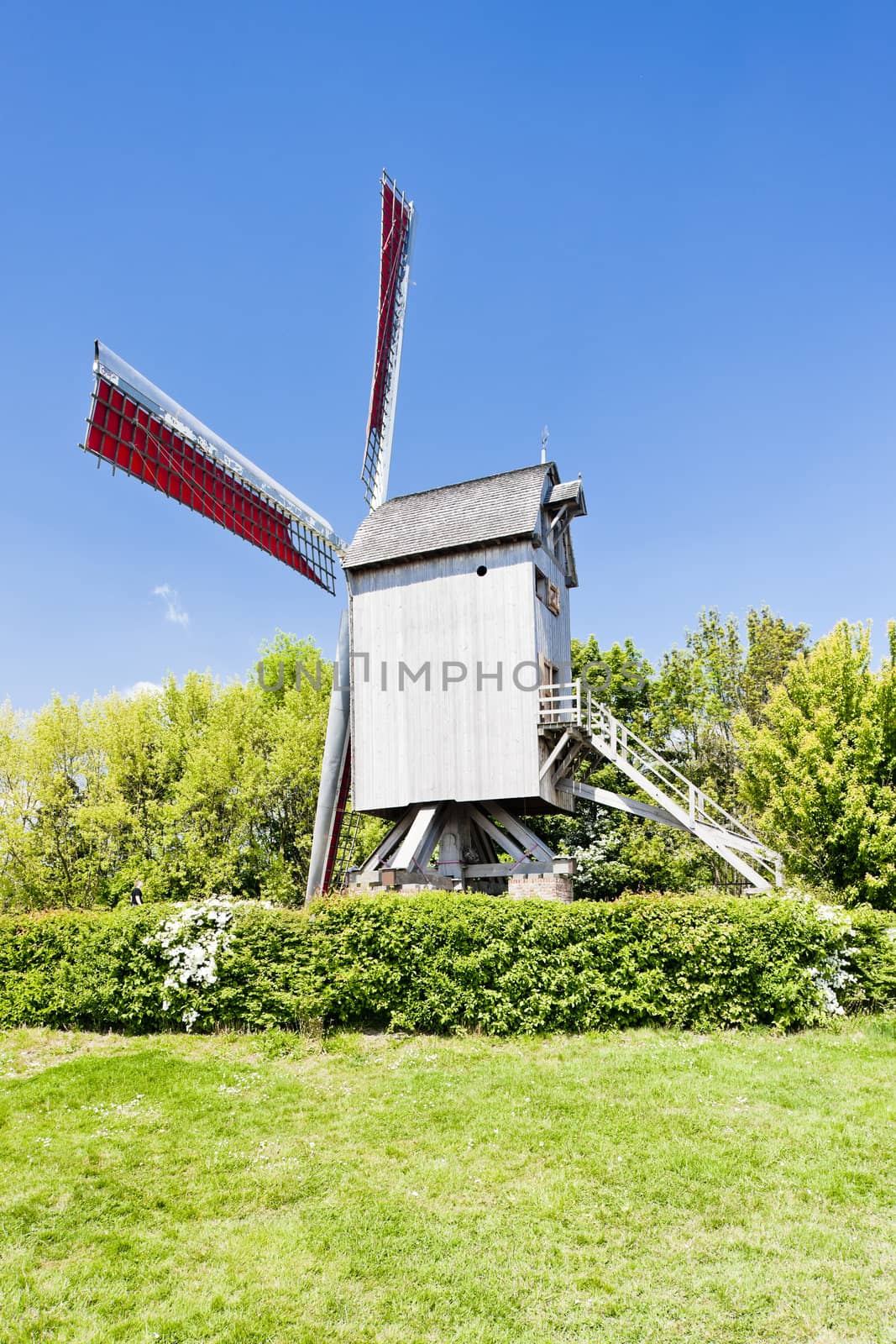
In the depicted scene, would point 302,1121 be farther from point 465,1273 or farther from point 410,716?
point 410,716

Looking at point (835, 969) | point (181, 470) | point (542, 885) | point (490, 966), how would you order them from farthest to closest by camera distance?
1. point (542, 885)
2. point (181, 470)
3. point (490, 966)
4. point (835, 969)

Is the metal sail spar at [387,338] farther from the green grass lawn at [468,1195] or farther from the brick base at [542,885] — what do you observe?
the green grass lawn at [468,1195]

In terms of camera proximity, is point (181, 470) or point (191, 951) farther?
point (181, 470)

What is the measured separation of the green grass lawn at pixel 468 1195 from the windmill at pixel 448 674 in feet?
21.3

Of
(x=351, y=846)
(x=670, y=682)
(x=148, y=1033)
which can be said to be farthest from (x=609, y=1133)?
(x=670, y=682)

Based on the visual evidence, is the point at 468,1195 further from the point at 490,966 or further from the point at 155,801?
the point at 155,801

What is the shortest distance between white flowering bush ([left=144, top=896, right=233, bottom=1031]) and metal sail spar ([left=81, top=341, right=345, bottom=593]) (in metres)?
7.76

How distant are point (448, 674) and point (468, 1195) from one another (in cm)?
1193

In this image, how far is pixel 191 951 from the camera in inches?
528

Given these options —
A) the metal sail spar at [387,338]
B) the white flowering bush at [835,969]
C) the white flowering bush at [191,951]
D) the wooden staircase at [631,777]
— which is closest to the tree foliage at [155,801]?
the metal sail spar at [387,338]

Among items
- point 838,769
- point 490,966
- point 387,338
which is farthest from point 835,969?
point 387,338

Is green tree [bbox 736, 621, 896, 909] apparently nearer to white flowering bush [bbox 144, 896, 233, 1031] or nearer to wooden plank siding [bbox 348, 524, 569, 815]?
wooden plank siding [bbox 348, 524, 569, 815]

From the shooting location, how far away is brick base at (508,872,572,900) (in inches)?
688

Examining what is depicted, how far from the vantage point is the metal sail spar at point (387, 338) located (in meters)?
→ 22.6
